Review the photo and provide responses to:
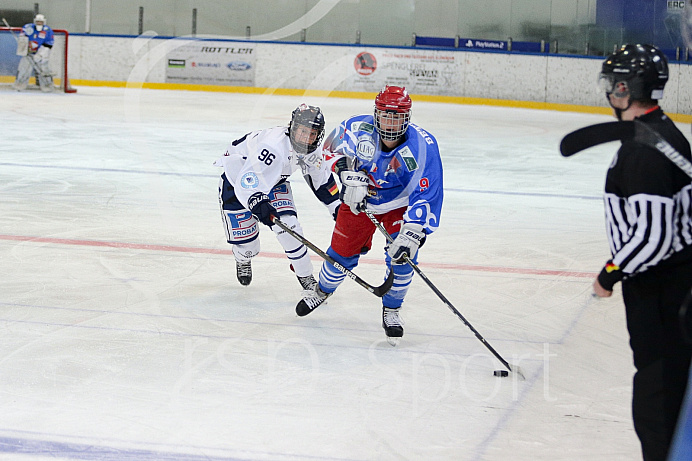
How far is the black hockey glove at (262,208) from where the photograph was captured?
3.63 metres

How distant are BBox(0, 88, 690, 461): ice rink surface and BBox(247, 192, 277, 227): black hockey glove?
457 millimetres

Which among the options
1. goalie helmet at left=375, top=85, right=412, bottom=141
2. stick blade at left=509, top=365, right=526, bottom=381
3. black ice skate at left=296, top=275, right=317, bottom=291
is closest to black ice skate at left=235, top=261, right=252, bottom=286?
black ice skate at left=296, top=275, right=317, bottom=291

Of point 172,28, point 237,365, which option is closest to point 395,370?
point 237,365

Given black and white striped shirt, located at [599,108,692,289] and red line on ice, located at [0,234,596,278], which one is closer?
black and white striped shirt, located at [599,108,692,289]

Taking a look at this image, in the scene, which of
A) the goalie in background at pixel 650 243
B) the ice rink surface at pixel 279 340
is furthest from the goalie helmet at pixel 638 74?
the ice rink surface at pixel 279 340

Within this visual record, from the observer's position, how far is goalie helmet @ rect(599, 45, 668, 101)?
6.31ft

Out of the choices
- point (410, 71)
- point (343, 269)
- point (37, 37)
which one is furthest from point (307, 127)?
point (410, 71)

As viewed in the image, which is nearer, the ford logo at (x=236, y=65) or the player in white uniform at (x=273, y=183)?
the player in white uniform at (x=273, y=183)

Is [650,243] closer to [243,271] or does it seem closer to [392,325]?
[392,325]

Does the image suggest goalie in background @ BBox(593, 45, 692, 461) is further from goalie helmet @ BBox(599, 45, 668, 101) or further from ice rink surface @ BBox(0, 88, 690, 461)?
ice rink surface @ BBox(0, 88, 690, 461)

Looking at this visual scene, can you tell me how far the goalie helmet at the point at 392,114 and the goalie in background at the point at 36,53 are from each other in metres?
13.8

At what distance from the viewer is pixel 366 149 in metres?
3.47

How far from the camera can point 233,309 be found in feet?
12.5

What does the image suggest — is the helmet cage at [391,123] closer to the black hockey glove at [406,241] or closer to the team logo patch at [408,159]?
the team logo patch at [408,159]
